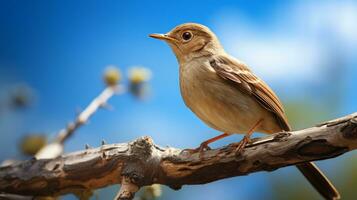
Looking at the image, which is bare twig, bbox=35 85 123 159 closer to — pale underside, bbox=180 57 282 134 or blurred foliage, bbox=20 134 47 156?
blurred foliage, bbox=20 134 47 156

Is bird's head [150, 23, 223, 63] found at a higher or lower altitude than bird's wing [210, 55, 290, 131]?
higher

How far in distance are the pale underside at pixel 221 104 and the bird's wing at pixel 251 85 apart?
1.7 inches

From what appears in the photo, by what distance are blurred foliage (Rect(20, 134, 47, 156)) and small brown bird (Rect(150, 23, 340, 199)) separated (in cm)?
152

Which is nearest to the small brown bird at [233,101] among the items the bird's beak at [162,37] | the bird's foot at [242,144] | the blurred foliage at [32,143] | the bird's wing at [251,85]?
the bird's wing at [251,85]

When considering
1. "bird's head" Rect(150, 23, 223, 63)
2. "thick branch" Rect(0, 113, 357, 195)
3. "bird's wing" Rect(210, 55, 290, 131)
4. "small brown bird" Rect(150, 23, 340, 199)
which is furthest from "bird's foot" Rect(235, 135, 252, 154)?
"bird's head" Rect(150, 23, 223, 63)

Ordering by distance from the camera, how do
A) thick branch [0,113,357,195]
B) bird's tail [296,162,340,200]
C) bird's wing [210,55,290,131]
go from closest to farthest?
1. thick branch [0,113,357,195]
2. bird's tail [296,162,340,200]
3. bird's wing [210,55,290,131]

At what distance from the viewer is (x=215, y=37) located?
16.5 ft

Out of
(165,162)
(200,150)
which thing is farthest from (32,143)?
(200,150)

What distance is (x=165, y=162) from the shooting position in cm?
394

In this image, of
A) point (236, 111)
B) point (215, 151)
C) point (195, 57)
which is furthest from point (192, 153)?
point (195, 57)

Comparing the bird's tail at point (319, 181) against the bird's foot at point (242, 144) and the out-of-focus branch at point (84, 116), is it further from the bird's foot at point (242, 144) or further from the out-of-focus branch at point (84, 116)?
the out-of-focus branch at point (84, 116)

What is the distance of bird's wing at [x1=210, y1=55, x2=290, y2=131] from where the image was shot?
419 centimetres

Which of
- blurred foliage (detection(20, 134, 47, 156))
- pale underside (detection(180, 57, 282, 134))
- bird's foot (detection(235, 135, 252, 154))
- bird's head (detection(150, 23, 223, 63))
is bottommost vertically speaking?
bird's foot (detection(235, 135, 252, 154))

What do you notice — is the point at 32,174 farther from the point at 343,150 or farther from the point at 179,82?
the point at 343,150
